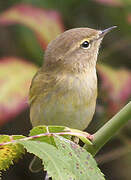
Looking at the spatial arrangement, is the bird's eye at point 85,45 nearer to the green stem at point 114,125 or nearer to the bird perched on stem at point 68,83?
the bird perched on stem at point 68,83

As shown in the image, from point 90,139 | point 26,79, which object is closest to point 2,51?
point 26,79

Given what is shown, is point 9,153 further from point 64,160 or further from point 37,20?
point 37,20

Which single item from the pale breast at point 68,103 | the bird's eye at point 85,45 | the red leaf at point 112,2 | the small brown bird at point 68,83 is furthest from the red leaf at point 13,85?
the red leaf at point 112,2

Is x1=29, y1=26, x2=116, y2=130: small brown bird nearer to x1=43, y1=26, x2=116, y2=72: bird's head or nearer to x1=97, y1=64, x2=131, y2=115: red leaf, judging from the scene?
x1=43, y1=26, x2=116, y2=72: bird's head

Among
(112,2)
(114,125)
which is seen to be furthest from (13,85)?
(114,125)

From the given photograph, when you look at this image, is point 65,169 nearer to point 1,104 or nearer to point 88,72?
point 88,72

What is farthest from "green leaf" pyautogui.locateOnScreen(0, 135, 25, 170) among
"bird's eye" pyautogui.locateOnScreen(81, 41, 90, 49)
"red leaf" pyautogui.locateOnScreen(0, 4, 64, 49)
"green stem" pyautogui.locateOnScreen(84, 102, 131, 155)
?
"red leaf" pyautogui.locateOnScreen(0, 4, 64, 49)

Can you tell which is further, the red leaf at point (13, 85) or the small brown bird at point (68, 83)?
the red leaf at point (13, 85)
